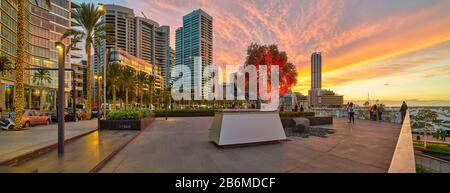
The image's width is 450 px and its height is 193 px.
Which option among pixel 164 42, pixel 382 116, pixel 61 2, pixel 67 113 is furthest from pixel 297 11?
pixel 164 42

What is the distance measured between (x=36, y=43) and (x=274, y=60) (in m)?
66.3

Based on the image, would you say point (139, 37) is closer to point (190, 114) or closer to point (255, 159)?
point (190, 114)

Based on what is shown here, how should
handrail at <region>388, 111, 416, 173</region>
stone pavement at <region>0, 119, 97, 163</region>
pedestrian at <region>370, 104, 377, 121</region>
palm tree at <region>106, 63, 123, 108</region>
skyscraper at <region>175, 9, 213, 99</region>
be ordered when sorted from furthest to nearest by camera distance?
1. skyscraper at <region>175, 9, 213, 99</region>
2. palm tree at <region>106, 63, 123, 108</region>
3. pedestrian at <region>370, 104, 377, 121</region>
4. stone pavement at <region>0, 119, 97, 163</region>
5. handrail at <region>388, 111, 416, 173</region>

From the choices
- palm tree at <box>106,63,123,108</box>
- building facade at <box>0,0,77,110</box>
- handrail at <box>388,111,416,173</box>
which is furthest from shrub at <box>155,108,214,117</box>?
building facade at <box>0,0,77,110</box>

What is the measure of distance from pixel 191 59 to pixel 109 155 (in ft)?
214

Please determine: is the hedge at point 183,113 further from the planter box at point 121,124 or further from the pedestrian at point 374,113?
the pedestrian at point 374,113

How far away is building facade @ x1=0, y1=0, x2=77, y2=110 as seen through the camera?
142 ft

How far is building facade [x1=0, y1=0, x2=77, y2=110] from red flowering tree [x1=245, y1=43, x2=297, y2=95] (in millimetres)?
51624

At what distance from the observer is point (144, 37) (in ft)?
416

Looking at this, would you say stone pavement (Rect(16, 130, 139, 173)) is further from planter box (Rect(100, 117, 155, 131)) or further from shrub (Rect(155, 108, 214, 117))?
shrub (Rect(155, 108, 214, 117))

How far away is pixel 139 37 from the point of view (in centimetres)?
12025
